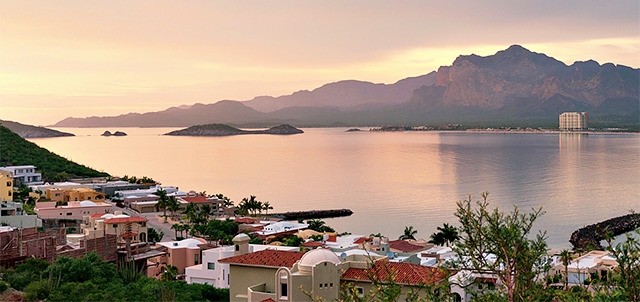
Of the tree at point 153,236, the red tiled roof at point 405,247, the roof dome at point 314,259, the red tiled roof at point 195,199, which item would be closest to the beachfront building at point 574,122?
the red tiled roof at point 195,199

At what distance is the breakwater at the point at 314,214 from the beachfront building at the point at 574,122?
457 feet

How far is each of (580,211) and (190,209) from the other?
19191 millimetres

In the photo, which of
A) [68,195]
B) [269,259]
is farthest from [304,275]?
[68,195]

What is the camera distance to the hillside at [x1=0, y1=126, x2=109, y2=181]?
42688 mm

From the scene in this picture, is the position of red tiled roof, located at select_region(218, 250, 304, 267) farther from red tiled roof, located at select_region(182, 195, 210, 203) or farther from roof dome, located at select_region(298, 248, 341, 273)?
red tiled roof, located at select_region(182, 195, 210, 203)

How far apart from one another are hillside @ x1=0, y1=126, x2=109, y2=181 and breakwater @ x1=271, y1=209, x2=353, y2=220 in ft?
42.3

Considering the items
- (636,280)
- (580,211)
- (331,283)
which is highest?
(636,280)

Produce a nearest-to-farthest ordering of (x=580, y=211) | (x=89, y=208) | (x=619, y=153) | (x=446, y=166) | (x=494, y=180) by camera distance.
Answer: (x=89, y=208) → (x=580, y=211) → (x=494, y=180) → (x=446, y=166) → (x=619, y=153)

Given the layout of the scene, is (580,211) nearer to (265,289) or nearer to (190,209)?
(190,209)

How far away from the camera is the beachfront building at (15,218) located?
21.1m

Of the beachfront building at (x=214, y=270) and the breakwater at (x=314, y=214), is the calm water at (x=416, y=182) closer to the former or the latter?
the breakwater at (x=314, y=214)

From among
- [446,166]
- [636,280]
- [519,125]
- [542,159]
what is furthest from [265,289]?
[519,125]

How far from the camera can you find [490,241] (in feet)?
16.9

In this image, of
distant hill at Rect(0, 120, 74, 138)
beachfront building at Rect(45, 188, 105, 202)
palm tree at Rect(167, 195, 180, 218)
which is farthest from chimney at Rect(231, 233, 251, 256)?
distant hill at Rect(0, 120, 74, 138)
